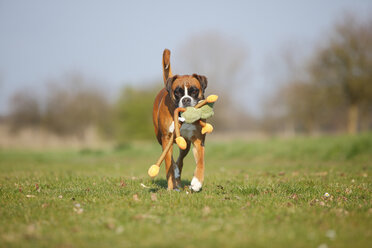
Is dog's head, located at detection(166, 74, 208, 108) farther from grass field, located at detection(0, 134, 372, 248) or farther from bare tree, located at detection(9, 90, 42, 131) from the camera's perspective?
bare tree, located at detection(9, 90, 42, 131)

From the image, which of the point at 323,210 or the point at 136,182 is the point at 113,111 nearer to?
the point at 136,182

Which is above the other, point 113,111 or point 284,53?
point 284,53

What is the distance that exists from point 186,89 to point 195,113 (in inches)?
15.7

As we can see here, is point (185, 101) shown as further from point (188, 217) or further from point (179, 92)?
point (188, 217)

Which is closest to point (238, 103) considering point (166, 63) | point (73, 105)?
point (73, 105)

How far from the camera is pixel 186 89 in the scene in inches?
194

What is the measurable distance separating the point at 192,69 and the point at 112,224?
123 ft

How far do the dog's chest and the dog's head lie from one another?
0.29 m

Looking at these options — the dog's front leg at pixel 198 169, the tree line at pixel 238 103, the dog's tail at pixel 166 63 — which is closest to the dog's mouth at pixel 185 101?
the dog's front leg at pixel 198 169

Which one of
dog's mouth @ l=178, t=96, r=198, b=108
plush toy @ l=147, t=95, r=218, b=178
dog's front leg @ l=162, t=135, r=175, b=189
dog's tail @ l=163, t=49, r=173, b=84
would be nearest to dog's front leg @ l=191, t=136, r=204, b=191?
plush toy @ l=147, t=95, r=218, b=178

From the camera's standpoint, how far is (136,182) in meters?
6.43

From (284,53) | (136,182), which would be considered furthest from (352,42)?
(136,182)

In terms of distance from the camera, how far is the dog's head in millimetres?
4902

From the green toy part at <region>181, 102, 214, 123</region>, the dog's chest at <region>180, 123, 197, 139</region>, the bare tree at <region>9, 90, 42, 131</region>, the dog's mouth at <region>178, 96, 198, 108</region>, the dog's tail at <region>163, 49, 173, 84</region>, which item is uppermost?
the dog's tail at <region>163, 49, 173, 84</region>
